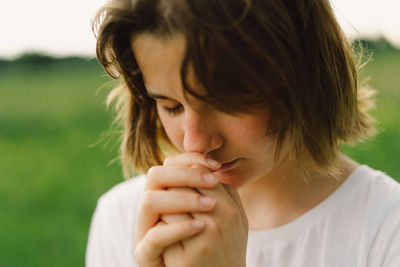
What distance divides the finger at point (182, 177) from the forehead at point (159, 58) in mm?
253

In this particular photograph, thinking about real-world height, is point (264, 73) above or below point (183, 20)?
below

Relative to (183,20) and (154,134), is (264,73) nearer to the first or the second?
(183,20)

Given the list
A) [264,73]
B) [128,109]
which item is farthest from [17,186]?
[264,73]

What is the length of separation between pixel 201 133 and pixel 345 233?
65 cm

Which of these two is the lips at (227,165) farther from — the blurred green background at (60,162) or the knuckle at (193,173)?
the blurred green background at (60,162)

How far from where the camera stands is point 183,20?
4.30 feet

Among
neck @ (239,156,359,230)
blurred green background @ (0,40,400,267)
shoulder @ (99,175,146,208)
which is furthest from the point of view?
blurred green background @ (0,40,400,267)

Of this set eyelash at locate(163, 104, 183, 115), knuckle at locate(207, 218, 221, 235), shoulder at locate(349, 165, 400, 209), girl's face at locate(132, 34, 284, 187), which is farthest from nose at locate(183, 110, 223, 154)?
shoulder at locate(349, 165, 400, 209)

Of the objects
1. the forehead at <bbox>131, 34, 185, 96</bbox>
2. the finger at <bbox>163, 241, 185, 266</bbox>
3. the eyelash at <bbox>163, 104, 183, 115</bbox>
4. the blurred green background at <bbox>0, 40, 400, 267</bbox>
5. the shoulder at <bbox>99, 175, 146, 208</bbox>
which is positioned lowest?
the blurred green background at <bbox>0, 40, 400, 267</bbox>

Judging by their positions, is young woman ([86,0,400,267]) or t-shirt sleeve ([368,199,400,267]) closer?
young woman ([86,0,400,267])

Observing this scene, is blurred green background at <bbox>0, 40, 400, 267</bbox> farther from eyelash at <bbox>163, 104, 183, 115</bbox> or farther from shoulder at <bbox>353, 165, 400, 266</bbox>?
eyelash at <bbox>163, 104, 183, 115</bbox>

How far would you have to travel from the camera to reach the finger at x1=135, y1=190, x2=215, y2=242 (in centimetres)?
143

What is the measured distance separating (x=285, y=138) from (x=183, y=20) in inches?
20.8

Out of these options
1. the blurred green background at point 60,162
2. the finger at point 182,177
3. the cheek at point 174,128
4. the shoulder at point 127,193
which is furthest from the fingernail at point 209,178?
the blurred green background at point 60,162
